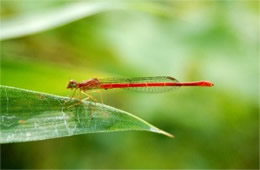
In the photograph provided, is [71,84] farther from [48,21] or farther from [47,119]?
[47,119]

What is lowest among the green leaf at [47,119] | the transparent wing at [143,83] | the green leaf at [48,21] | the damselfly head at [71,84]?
the green leaf at [47,119]

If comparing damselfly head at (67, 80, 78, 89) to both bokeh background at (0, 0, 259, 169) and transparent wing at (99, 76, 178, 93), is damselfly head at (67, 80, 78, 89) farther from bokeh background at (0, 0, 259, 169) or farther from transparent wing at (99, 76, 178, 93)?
Answer: bokeh background at (0, 0, 259, 169)

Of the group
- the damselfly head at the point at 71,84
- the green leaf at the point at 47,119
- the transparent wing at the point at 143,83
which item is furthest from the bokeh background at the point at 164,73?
the green leaf at the point at 47,119

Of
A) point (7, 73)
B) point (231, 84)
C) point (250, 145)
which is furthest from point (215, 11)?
point (7, 73)

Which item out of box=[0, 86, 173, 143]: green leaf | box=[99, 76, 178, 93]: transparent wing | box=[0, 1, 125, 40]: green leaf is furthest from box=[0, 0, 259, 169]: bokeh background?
box=[0, 86, 173, 143]: green leaf

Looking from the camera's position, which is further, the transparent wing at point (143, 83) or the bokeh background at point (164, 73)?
the bokeh background at point (164, 73)

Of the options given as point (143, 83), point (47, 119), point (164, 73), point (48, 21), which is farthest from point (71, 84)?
point (164, 73)

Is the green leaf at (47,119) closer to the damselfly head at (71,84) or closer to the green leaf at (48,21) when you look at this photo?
the damselfly head at (71,84)
